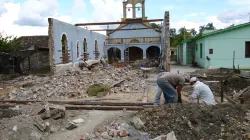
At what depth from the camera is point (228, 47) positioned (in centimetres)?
2075

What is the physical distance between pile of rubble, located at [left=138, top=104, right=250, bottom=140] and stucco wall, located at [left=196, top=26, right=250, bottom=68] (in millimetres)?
15578


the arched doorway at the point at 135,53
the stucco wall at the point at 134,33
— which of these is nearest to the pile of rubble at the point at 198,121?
the stucco wall at the point at 134,33

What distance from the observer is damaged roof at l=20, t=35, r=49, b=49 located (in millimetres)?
23211

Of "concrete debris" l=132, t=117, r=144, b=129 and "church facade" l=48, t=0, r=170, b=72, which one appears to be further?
"church facade" l=48, t=0, r=170, b=72

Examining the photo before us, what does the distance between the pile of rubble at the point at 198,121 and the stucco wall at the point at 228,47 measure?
51.1 ft

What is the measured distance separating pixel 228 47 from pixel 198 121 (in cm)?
1706

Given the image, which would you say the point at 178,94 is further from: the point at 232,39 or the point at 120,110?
the point at 232,39

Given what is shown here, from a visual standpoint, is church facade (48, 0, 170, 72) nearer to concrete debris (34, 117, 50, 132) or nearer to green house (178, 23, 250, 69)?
green house (178, 23, 250, 69)

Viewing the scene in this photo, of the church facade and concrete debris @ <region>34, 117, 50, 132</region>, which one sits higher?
the church facade

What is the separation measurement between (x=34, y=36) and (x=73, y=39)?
6.43 m

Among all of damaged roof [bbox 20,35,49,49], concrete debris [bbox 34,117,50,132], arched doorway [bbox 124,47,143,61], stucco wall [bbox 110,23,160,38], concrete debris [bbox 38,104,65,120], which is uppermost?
stucco wall [bbox 110,23,160,38]

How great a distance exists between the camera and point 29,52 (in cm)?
1927

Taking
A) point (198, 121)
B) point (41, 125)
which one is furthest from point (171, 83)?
point (41, 125)

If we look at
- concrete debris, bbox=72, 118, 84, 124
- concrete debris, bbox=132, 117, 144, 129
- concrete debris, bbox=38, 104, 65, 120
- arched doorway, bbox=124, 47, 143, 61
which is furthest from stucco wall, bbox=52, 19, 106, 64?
concrete debris, bbox=132, 117, 144, 129
